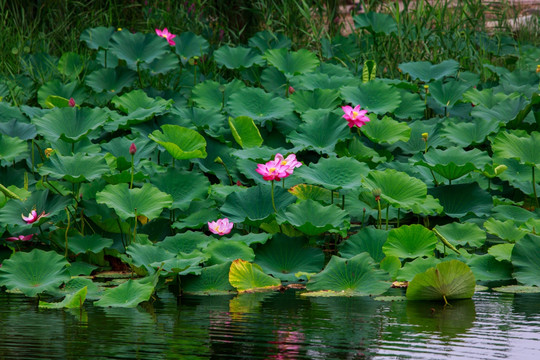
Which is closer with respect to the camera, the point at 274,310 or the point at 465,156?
the point at 274,310

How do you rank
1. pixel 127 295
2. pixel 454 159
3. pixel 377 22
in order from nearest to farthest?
pixel 127 295 → pixel 454 159 → pixel 377 22

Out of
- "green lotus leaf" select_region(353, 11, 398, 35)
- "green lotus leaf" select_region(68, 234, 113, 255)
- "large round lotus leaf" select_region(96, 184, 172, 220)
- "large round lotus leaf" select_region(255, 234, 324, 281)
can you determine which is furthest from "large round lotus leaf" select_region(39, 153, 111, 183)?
"green lotus leaf" select_region(353, 11, 398, 35)


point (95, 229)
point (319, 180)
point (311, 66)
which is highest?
point (311, 66)

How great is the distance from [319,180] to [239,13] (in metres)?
2.87

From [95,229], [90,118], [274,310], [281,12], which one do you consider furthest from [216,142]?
[281,12]

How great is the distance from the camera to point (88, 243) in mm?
2627

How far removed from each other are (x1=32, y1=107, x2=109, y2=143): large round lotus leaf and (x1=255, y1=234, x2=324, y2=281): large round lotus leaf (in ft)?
3.25

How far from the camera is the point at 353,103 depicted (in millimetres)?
3570

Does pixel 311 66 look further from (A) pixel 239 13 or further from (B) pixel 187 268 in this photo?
(B) pixel 187 268

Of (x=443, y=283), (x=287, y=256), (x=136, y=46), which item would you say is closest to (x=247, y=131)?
(x=287, y=256)

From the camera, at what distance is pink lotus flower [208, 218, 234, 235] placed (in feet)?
8.57

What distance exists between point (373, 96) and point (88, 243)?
5.54 ft

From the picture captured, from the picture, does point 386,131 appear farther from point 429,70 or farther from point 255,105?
point 429,70

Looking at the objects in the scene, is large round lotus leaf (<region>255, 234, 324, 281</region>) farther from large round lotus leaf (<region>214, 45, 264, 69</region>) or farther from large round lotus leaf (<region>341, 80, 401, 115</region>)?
large round lotus leaf (<region>214, 45, 264, 69</region>)
